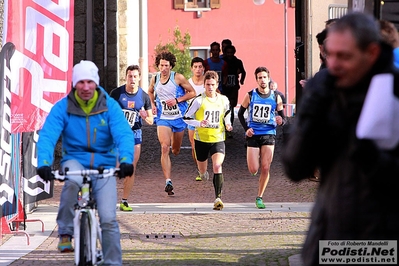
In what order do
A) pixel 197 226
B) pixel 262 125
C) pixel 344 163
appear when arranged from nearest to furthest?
1. pixel 344 163
2. pixel 197 226
3. pixel 262 125

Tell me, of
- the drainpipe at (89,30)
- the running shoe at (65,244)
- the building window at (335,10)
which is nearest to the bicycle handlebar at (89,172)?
the running shoe at (65,244)

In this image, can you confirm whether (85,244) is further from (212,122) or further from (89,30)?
(89,30)

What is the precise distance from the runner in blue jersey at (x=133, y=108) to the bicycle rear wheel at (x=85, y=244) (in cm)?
556

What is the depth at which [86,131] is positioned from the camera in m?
7.19

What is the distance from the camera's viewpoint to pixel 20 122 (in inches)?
405

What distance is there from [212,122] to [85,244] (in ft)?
19.7

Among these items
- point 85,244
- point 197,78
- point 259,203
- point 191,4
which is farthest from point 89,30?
point 191,4

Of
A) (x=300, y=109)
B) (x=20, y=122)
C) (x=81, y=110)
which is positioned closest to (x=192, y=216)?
(x=20, y=122)

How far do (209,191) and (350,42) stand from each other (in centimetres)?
1099

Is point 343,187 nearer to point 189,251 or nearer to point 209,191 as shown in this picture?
point 189,251

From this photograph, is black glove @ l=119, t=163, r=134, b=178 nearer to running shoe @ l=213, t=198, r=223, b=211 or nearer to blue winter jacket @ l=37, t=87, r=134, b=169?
blue winter jacket @ l=37, t=87, r=134, b=169

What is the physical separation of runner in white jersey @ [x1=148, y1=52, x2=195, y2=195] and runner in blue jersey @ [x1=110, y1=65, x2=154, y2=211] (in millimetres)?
1170

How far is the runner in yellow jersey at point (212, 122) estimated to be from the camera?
12498mm

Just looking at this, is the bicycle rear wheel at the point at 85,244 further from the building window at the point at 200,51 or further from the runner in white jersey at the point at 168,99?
the building window at the point at 200,51
